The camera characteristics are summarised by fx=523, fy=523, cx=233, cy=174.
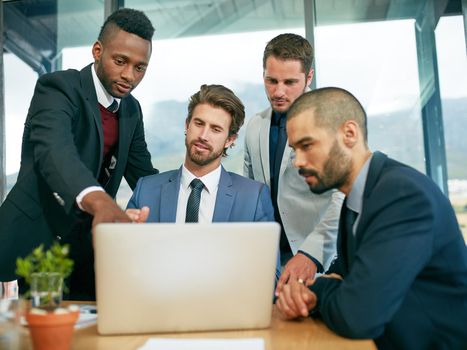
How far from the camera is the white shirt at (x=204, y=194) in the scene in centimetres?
219

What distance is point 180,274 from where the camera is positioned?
45.8 inches

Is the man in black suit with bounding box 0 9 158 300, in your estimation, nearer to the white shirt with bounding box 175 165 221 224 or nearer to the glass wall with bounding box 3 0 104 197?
the white shirt with bounding box 175 165 221 224

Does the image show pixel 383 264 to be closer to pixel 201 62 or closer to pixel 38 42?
pixel 201 62

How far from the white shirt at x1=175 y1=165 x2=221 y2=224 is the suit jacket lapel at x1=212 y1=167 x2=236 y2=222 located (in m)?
0.03

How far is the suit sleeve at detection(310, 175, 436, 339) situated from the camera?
47.8 inches

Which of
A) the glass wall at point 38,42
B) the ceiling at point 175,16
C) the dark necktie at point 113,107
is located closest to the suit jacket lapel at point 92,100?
the dark necktie at point 113,107

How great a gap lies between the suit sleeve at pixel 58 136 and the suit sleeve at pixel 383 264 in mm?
855

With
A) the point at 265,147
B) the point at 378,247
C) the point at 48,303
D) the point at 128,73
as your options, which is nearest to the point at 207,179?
the point at 265,147

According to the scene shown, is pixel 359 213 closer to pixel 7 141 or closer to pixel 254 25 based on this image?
pixel 254 25

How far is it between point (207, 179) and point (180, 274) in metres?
1.11

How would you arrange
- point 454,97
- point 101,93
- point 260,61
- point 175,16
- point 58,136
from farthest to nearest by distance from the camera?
1. point 175,16
2. point 260,61
3. point 454,97
4. point 101,93
5. point 58,136

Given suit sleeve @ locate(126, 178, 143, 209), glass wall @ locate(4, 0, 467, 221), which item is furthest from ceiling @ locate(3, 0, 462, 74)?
suit sleeve @ locate(126, 178, 143, 209)

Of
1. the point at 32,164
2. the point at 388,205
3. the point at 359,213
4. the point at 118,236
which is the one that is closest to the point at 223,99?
the point at 32,164

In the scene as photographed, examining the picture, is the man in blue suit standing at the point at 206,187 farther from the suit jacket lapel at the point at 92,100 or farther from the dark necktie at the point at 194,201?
the suit jacket lapel at the point at 92,100
